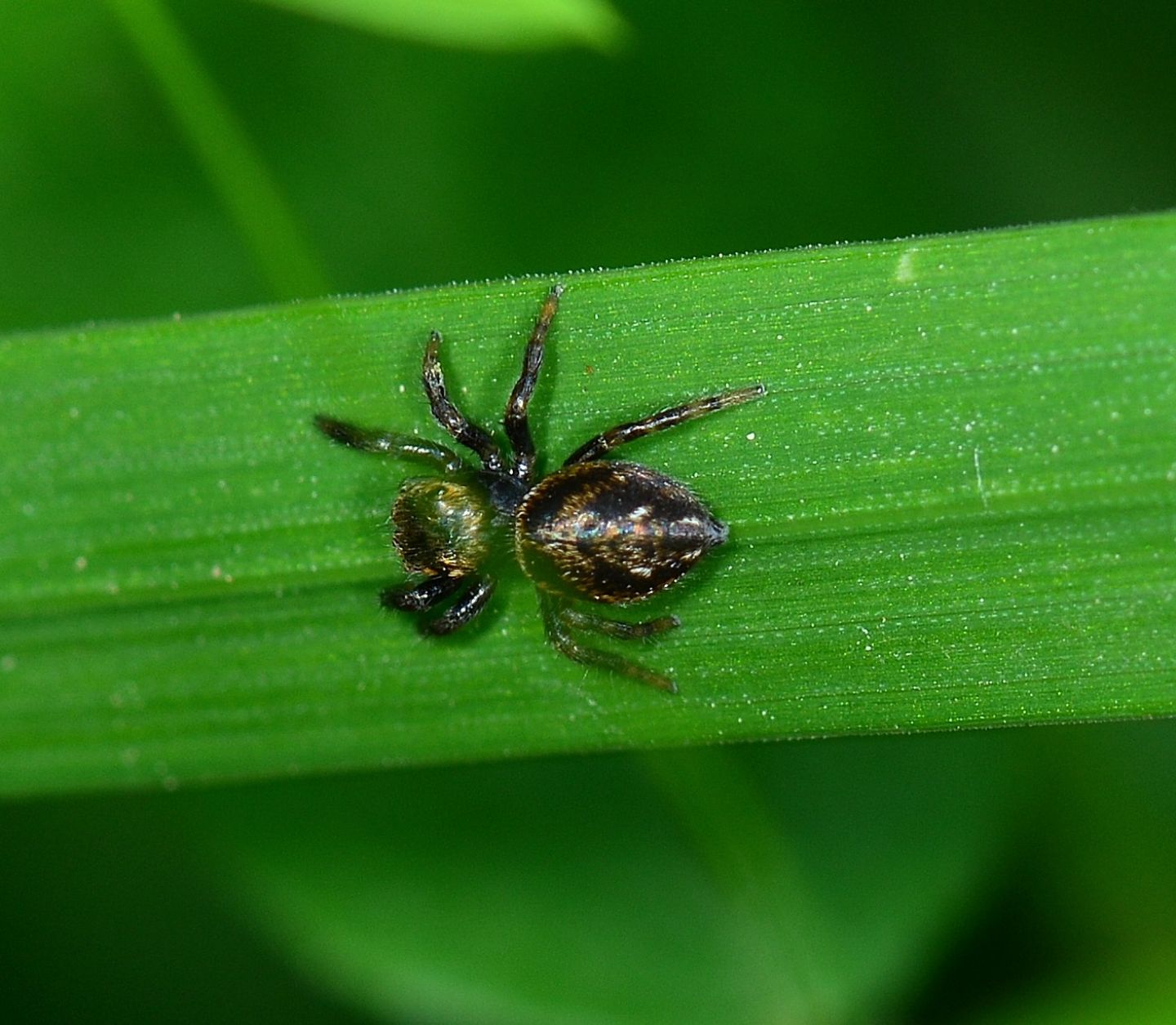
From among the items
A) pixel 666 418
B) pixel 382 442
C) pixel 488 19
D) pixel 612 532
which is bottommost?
pixel 612 532

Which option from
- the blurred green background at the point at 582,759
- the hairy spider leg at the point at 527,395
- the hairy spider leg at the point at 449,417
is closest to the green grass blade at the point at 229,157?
the blurred green background at the point at 582,759

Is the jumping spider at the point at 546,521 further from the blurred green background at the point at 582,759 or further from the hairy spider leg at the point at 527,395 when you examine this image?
the blurred green background at the point at 582,759

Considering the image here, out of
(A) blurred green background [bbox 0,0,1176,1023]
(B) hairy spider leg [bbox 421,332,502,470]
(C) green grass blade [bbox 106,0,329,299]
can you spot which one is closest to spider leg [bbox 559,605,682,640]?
(B) hairy spider leg [bbox 421,332,502,470]

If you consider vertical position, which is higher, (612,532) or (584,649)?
(612,532)

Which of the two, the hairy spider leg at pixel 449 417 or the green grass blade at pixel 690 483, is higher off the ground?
the hairy spider leg at pixel 449 417

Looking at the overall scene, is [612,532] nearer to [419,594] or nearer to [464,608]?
[464,608]

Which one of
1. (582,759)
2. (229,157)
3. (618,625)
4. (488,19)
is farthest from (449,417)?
(229,157)
